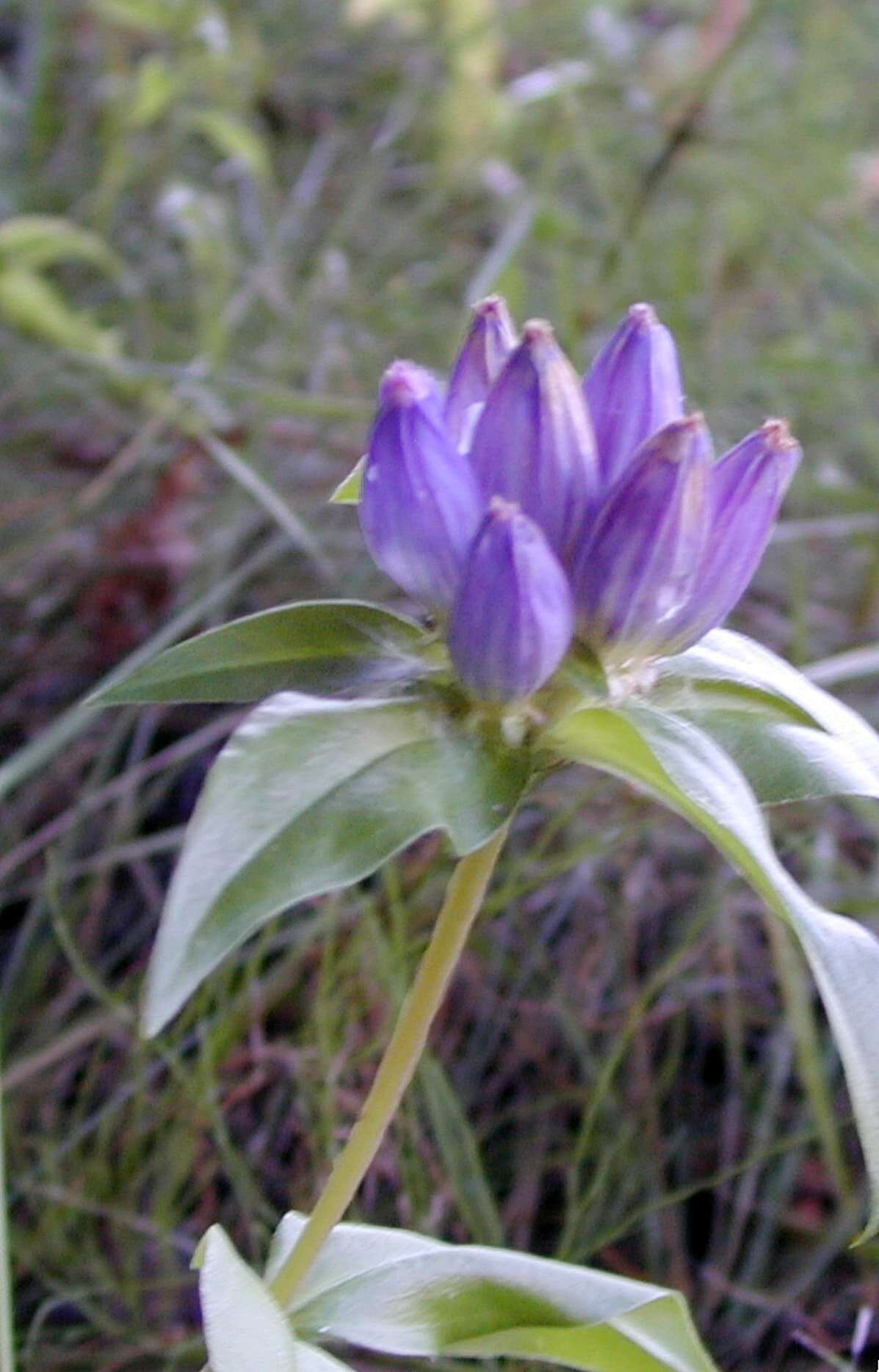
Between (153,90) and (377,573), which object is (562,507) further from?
(153,90)

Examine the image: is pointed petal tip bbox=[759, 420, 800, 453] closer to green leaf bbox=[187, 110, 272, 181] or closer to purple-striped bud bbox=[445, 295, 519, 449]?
purple-striped bud bbox=[445, 295, 519, 449]

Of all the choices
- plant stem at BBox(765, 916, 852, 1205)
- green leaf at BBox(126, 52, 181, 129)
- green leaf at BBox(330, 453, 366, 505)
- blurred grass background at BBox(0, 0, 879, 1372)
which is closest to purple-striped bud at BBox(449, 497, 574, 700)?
green leaf at BBox(330, 453, 366, 505)

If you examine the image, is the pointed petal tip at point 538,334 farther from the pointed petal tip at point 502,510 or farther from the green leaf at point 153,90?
the green leaf at point 153,90

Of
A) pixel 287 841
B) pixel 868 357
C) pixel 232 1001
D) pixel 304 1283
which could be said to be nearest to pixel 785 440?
pixel 287 841

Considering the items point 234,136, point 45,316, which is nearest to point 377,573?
point 45,316

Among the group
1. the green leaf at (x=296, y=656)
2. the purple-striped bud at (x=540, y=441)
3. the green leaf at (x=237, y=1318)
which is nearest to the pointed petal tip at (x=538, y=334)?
the purple-striped bud at (x=540, y=441)

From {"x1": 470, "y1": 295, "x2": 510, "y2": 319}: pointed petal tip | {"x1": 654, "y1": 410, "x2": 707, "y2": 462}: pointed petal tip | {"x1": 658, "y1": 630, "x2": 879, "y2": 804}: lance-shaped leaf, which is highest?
{"x1": 470, "y1": 295, "x2": 510, "y2": 319}: pointed petal tip
